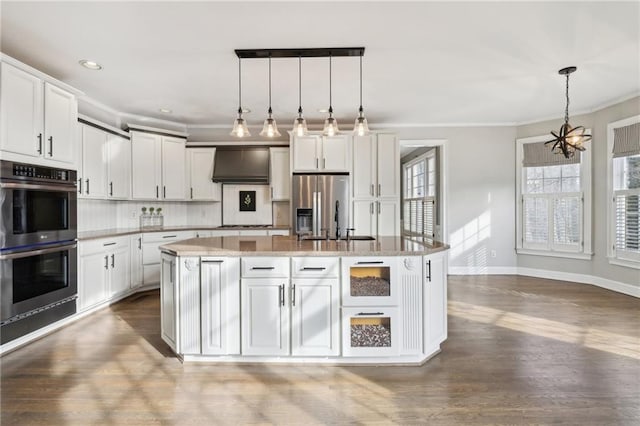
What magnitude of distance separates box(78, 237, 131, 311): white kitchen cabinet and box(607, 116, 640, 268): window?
680 centimetres

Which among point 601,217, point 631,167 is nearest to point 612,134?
point 631,167

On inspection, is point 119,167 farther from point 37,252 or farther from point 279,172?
point 279,172

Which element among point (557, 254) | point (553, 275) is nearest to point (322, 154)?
point (557, 254)

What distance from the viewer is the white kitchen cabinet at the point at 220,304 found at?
7.92ft

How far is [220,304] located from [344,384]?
1095mm

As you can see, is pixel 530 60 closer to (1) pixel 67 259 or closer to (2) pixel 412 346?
(2) pixel 412 346

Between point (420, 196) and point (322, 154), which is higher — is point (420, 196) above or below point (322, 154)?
below

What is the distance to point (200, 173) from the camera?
5203 millimetres

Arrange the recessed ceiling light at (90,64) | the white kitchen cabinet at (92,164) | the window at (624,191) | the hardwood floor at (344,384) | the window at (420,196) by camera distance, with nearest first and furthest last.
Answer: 1. the hardwood floor at (344,384)
2. the recessed ceiling light at (90,64)
3. the white kitchen cabinet at (92,164)
4. the window at (624,191)
5. the window at (420,196)

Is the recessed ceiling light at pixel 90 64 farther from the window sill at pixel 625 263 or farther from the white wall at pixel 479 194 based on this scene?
the window sill at pixel 625 263

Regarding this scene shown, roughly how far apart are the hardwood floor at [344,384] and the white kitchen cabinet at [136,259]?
115cm

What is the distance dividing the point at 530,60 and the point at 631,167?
2575mm

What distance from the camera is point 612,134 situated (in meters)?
4.46

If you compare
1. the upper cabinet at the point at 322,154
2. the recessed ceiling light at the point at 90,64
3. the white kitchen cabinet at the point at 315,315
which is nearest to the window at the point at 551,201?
the upper cabinet at the point at 322,154
